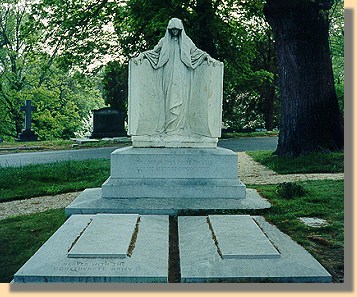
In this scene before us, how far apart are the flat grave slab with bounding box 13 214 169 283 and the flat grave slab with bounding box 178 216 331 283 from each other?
0.27 m

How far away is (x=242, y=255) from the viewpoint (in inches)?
169

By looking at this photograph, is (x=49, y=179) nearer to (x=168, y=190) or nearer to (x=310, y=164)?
(x=168, y=190)

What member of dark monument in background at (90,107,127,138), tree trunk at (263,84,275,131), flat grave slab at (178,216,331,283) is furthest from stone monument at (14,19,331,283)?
tree trunk at (263,84,275,131)

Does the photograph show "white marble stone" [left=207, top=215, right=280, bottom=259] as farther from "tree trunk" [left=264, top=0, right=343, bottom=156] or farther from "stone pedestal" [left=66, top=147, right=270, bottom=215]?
"tree trunk" [left=264, top=0, right=343, bottom=156]

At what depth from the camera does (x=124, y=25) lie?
17.7 meters

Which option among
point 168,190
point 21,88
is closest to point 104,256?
point 168,190

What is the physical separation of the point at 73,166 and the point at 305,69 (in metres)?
6.91

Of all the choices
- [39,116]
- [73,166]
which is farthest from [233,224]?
[39,116]

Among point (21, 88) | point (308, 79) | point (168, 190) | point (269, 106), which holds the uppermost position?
point (21, 88)

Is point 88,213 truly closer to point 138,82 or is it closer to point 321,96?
point 138,82

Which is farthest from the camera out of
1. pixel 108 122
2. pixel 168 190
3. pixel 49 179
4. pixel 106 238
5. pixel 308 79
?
pixel 108 122

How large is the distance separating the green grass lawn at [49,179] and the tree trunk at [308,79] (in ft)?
18.3

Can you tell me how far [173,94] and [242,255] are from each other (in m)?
3.67

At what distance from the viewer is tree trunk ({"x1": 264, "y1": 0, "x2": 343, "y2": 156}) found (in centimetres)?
1215
